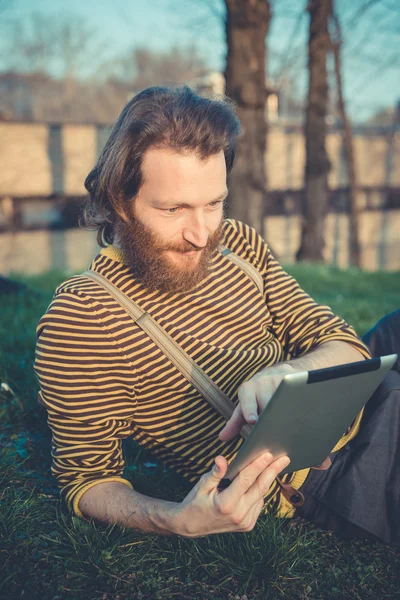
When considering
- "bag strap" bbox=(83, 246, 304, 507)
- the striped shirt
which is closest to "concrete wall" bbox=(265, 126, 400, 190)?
the striped shirt

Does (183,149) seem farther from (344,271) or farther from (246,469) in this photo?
(344,271)

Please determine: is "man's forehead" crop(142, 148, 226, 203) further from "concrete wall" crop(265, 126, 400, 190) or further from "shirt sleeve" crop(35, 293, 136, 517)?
"concrete wall" crop(265, 126, 400, 190)

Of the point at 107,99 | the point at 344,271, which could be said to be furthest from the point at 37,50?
the point at 344,271

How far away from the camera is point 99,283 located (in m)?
2.07

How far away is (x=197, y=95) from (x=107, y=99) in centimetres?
3260

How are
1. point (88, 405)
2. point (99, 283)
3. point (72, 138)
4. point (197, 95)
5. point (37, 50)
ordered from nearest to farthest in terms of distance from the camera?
point (88, 405) < point (99, 283) < point (197, 95) < point (72, 138) < point (37, 50)

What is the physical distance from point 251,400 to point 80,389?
1.80 ft

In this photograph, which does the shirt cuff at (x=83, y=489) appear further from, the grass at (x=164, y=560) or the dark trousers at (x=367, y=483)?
the dark trousers at (x=367, y=483)

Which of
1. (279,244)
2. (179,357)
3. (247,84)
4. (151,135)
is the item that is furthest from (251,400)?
(279,244)

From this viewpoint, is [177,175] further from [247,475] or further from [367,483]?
[367,483]

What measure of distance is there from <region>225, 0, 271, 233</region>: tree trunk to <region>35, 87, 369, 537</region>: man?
5.00 metres

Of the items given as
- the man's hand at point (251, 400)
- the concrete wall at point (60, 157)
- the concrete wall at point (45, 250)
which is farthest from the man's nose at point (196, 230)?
the concrete wall at point (60, 157)

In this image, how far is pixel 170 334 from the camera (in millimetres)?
2059

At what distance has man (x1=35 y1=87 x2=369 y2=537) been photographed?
1.87m
